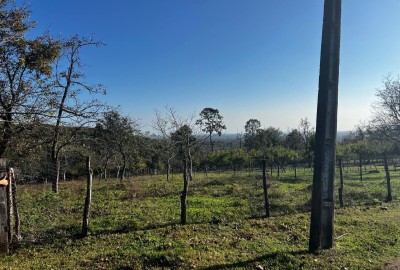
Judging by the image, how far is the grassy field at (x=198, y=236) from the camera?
5.84 m

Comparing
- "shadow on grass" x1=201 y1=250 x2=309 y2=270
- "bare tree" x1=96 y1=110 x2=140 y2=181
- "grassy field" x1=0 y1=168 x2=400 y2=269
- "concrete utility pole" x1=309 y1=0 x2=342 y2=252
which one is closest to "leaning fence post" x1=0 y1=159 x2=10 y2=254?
"grassy field" x1=0 y1=168 x2=400 y2=269

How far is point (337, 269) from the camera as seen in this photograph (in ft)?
18.5

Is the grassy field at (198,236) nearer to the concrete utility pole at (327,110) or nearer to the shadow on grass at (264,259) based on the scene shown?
the shadow on grass at (264,259)

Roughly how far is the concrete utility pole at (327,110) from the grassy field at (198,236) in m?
1.21

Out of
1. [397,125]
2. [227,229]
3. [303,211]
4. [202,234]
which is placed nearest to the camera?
[202,234]

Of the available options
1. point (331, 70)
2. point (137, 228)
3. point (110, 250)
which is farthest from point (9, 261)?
point (331, 70)

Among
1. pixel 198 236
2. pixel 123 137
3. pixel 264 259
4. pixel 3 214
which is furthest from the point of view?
pixel 123 137

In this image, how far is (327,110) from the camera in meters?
6.21

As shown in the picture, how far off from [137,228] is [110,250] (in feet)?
6.18

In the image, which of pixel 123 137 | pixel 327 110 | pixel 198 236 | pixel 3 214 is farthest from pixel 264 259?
pixel 123 137

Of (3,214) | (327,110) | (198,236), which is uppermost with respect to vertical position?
(327,110)

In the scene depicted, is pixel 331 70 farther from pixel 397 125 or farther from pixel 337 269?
pixel 397 125

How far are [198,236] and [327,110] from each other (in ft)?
13.8

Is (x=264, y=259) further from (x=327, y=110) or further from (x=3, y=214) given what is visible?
(x=3, y=214)
